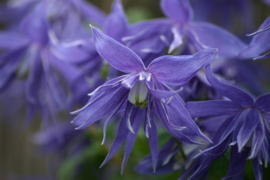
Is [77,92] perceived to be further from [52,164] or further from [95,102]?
[52,164]

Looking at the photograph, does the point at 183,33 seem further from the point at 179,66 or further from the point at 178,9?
the point at 179,66

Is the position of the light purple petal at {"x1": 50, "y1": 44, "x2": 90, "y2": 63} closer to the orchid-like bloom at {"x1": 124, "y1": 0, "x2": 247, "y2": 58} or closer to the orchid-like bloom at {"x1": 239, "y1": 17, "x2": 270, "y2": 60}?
the orchid-like bloom at {"x1": 124, "y1": 0, "x2": 247, "y2": 58}

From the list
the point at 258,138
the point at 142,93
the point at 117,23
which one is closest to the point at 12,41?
the point at 117,23

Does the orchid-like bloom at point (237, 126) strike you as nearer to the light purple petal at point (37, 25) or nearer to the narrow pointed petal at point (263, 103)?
the narrow pointed petal at point (263, 103)

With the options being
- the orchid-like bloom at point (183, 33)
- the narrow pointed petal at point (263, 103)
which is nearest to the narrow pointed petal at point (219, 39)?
the orchid-like bloom at point (183, 33)

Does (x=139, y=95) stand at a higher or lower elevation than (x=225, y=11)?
higher

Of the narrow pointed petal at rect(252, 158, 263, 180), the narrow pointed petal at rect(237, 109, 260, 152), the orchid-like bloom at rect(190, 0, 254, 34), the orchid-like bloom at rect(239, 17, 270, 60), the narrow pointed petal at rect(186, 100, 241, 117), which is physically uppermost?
the orchid-like bloom at rect(239, 17, 270, 60)

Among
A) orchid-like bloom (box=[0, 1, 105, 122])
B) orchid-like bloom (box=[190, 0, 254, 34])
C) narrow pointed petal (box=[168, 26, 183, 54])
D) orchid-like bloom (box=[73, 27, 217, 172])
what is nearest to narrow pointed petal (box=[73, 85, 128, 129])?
orchid-like bloom (box=[73, 27, 217, 172])
